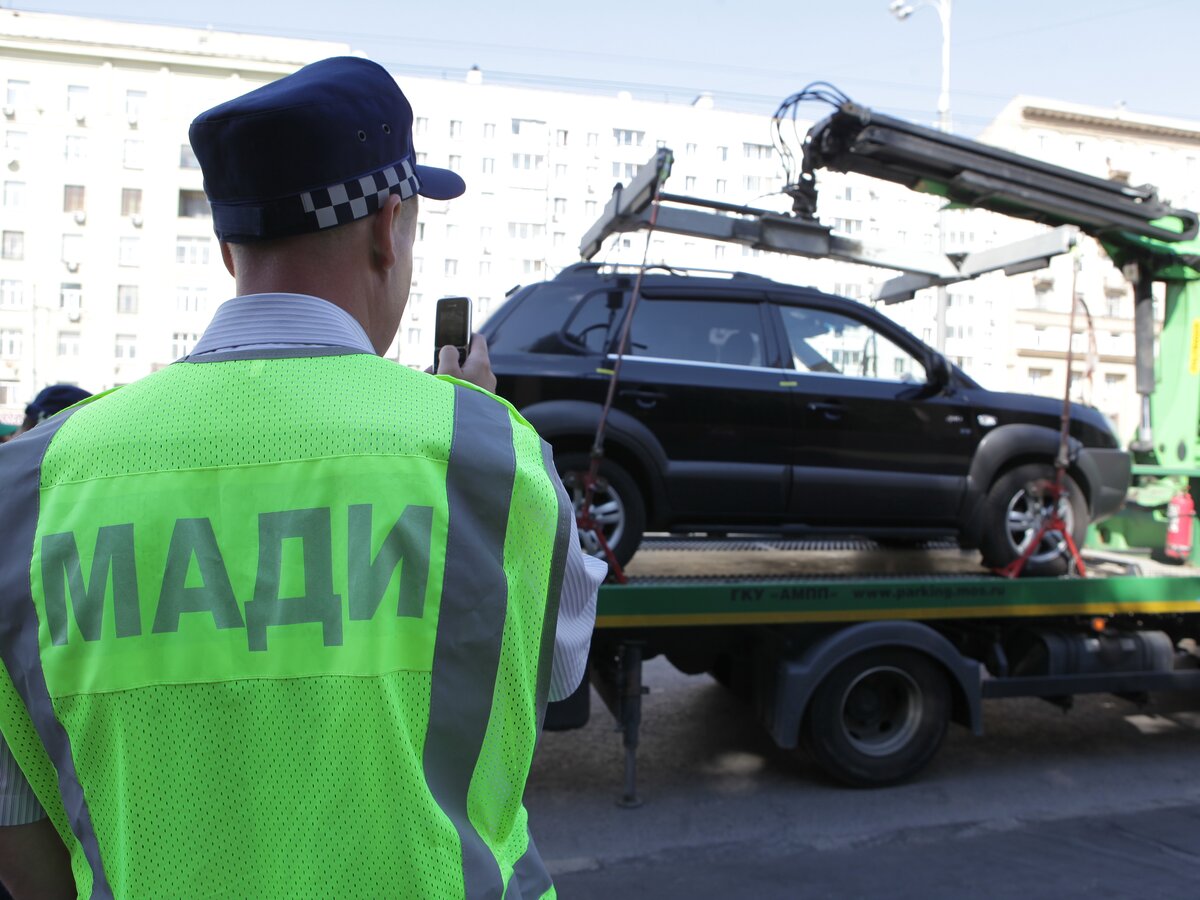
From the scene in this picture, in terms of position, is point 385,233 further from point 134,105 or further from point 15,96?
point 15,96

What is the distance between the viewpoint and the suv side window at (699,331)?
5.55 meters

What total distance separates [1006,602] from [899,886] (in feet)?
6.30

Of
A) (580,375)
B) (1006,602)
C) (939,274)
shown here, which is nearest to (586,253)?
(580,375)

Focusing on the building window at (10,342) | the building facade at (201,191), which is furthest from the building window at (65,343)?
the building window at (10,342)

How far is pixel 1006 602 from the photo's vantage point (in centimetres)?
538

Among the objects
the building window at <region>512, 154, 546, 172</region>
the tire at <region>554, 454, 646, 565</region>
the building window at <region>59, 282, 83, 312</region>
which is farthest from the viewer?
the building window at <region>512, 154, 546, 172</region>

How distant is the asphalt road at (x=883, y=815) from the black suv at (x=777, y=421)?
4.13 feet

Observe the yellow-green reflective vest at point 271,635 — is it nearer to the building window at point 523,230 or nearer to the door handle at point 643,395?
the door handle at point 643,395

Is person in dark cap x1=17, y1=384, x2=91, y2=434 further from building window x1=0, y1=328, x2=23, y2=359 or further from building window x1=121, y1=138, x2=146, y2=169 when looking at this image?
building window x1=121, y1=138, x2=146, y2=169

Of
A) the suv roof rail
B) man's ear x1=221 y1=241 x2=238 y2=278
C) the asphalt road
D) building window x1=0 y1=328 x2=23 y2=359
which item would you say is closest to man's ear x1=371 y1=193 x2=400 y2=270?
man's ear x1=221 y1=241 x2=238 y2=278

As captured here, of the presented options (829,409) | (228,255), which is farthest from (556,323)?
(228,255)

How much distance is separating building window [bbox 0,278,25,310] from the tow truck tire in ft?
159

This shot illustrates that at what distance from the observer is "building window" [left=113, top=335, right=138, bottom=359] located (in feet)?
149

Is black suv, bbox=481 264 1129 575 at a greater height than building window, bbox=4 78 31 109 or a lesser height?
lesser
